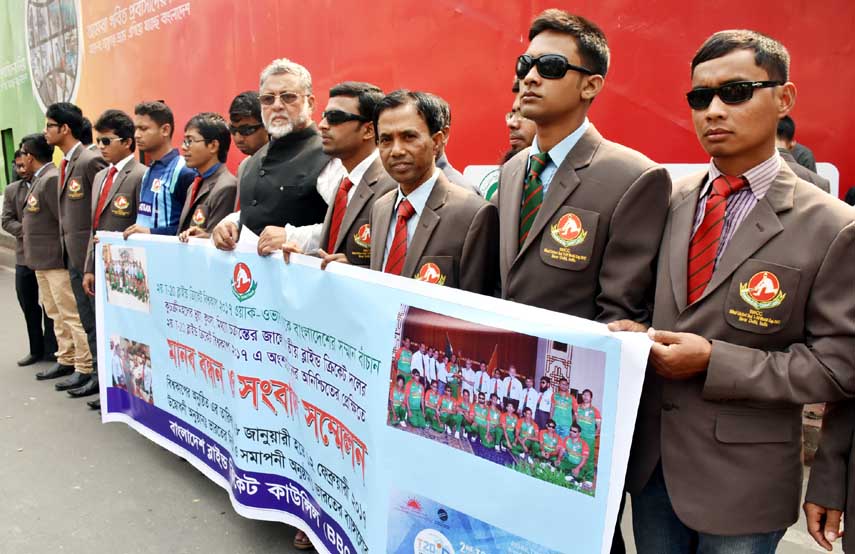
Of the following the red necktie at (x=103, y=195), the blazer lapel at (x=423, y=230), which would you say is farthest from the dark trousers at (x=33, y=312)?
the blazer lapel at (x=423, y=230)

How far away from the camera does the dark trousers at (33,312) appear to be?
20.0 feet

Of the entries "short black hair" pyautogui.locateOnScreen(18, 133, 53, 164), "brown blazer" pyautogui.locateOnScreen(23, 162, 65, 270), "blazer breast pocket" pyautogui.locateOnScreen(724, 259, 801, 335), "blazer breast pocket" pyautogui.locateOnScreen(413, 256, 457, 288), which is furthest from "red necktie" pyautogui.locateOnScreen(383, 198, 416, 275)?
"short black hair" pyautogui.locateOnScreen(18, 133, 53, 164)

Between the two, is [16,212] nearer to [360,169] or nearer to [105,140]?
[105,140]

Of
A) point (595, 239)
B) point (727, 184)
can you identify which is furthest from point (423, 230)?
point (727, 184)

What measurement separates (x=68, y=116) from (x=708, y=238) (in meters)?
5.31

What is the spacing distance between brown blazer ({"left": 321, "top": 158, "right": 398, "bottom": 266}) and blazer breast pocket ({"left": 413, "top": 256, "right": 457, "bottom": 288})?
1.74 ft

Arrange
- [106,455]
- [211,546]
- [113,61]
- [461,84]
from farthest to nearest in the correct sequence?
1. [113,61]
2. [461,84]
3. [106,455]
4. [211,546]

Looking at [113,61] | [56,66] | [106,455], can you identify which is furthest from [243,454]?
[56,66]

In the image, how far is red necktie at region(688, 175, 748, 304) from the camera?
163 cm

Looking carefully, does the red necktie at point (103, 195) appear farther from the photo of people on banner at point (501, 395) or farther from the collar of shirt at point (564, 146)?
the collar of shirt at point (564, 146)

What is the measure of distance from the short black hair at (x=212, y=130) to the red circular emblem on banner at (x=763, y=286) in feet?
11.5

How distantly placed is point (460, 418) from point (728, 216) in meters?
0.89

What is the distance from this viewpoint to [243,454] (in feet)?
9.39

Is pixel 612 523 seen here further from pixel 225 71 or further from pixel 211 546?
pixel 225 71
